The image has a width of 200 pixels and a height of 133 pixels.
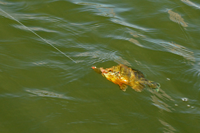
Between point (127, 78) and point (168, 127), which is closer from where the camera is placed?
point (168, 127)

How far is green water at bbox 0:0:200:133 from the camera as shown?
3.11m

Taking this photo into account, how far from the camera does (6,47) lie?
13.5ft

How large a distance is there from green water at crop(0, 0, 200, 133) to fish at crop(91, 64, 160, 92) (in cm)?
8

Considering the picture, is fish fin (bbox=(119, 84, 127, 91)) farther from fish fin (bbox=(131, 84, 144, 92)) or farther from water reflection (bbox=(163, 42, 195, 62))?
water reflection (bbox=(163, 42, 195, 62))

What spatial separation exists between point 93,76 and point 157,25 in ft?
7.78

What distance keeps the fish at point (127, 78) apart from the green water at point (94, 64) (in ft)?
0.27

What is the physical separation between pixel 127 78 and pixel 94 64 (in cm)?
69

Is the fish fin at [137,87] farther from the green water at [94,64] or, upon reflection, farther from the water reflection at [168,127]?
the water reflection at [168,127]

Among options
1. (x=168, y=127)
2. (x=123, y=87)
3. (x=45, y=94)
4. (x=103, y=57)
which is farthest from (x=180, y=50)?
(x=45, y=94)

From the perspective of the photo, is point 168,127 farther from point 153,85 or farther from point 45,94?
point 45,94

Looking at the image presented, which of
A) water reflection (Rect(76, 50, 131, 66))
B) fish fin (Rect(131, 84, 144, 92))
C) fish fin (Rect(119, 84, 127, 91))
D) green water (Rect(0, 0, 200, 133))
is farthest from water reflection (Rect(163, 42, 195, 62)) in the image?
fish fin (Rect(119, 84, 127, 91))

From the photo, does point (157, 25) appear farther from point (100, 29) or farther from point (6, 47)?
point (6, 47)

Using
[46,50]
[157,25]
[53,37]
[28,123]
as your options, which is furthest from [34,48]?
[157,25]

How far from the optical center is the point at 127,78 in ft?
11.7
